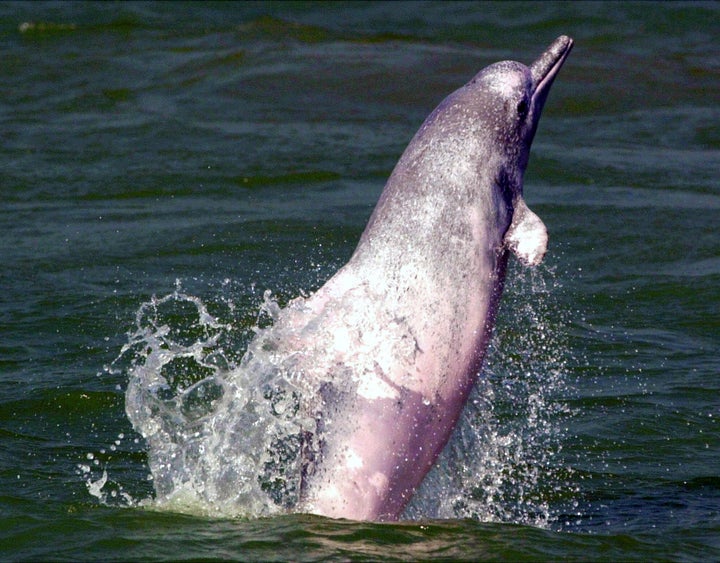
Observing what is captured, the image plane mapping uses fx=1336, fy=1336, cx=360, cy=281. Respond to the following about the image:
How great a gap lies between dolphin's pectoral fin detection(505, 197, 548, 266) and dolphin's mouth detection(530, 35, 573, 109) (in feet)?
3.92

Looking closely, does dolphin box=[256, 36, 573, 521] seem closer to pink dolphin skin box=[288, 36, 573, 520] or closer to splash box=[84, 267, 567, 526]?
pink dolphin skin box=[288, 36, 573, 520]

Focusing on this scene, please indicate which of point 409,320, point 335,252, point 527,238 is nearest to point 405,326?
point 409,320

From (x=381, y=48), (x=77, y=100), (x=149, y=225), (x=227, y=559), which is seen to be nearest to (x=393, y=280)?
(x=227, y=559)

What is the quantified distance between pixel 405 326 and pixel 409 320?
0.15 feet

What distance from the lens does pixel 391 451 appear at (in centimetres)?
714

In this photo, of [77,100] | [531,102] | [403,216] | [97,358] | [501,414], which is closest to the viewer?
[403,216]

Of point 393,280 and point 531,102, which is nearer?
point 393,280

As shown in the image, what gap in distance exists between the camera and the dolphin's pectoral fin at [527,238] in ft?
24.9

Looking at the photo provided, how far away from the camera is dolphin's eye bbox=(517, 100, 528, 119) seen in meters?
8.39

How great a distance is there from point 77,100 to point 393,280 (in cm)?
1285

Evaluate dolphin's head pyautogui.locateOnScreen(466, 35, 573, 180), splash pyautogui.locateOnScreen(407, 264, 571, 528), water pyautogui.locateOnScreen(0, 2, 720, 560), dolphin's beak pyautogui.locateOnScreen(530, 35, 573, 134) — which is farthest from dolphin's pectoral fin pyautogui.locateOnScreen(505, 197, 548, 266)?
dolphin's beak pyautogui.locateOnScreen(530, 35, 573, 134)

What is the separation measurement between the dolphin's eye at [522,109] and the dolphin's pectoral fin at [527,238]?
787 millimetres

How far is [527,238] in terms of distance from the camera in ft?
25.2

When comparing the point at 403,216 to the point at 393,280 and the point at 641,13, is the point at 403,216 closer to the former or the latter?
the point at 393,280
